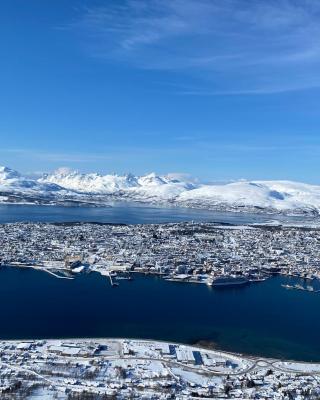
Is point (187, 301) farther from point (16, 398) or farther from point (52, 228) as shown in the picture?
point (52, 228)

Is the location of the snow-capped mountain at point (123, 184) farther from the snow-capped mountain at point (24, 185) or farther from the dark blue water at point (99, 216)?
the dark blue water at point (99, 216)

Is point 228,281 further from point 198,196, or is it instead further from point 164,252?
point 198,196


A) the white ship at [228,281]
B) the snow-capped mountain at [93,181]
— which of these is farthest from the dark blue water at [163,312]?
the snow-capped mountain at [93,181]

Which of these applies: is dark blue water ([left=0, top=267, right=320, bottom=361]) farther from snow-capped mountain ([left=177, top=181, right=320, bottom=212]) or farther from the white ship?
snow-capped mountain ([left=177, top=181, right=320, bottom=212])

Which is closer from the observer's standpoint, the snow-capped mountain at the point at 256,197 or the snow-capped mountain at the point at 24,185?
the snow-capped mountain at the point at 256,197

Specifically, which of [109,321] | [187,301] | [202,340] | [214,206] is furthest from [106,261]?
[214,206]

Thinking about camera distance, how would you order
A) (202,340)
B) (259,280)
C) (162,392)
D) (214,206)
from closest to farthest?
(162,392), (202,340), (259,280), (214,206)

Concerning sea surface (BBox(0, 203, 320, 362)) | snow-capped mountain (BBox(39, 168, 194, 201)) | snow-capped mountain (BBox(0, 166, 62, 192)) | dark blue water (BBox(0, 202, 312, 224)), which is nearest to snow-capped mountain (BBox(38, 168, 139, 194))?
snow-capped mountain (BBox(39, 168, 194, 201))

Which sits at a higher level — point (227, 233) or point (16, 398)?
point (227, 233)
